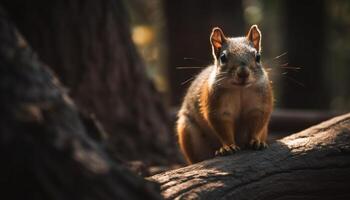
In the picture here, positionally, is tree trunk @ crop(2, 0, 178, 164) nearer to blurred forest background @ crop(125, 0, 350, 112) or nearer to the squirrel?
blurred forest background @ crop(125, 0, 350, 112)

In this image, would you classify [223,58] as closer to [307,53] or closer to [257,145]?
[257,145]

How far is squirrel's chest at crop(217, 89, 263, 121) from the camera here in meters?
4.26

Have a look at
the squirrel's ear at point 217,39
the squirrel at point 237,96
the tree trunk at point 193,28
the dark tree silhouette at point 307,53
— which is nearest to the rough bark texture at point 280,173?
the squirrel at point 237,96

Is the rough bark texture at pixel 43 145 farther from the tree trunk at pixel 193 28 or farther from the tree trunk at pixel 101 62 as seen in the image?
the tree trunk at pixel 193 28

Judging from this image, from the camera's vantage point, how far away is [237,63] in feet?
13.5

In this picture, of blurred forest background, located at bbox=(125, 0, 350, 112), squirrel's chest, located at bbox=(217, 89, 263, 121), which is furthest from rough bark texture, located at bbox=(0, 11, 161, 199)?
blurred forest background, located at bbox=(125, 0, 350, 112)

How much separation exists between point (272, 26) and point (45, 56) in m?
17.0

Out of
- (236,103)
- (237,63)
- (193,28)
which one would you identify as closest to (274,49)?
(193,28)

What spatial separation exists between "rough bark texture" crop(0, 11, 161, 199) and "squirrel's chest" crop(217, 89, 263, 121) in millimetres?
1610

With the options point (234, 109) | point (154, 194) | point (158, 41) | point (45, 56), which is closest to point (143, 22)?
point (158, 41)

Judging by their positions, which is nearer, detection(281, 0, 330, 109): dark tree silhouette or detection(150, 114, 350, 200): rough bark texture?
detection(150, 114, 350, 200): rough bark texture

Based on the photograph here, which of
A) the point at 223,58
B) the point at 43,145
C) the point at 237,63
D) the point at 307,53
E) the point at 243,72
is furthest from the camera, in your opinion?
the point at 307,53

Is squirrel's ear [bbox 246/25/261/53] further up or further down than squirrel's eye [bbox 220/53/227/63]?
further up

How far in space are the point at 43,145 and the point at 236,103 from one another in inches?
83.4
